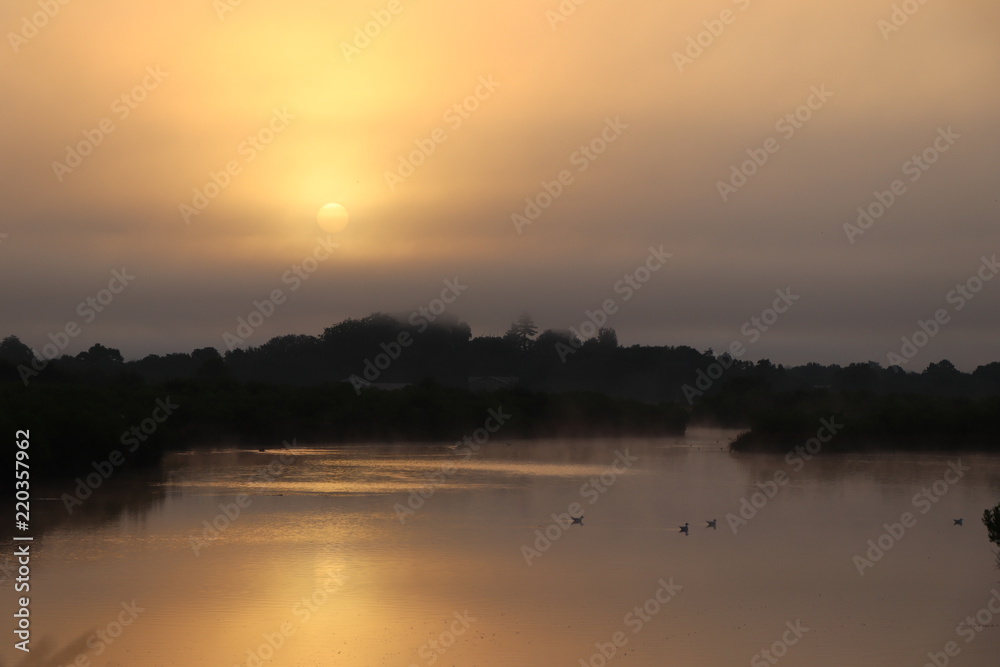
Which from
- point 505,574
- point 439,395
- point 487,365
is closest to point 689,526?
point 505,574

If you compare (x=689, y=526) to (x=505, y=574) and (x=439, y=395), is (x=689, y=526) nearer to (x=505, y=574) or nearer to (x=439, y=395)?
(x=505, y=574)

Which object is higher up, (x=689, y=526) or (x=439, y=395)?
(x=439, y=395)

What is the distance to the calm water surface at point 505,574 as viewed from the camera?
39.5 ft

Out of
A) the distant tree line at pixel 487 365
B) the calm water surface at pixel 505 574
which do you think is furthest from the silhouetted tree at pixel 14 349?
the calm water surface at pixel 505 574

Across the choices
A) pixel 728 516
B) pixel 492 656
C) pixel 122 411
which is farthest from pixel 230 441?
pixel 492 656

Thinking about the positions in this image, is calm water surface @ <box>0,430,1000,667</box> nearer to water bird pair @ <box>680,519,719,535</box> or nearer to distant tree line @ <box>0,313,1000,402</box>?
water bird pair @ <box>680,519,719,535</box>

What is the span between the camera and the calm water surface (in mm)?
12031

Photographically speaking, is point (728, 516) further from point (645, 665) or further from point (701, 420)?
point (701, 420)

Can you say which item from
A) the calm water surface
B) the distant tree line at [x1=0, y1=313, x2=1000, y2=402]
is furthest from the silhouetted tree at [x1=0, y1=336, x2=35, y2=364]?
the calm water surface

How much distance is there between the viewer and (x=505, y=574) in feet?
53.7

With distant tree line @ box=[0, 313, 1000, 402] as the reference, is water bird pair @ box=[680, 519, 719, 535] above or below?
below

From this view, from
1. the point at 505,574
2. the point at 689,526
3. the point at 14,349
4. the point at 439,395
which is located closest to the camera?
the point at 505,574

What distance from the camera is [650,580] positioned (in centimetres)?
1600

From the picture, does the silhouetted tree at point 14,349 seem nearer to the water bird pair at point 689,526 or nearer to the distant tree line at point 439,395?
the distant tree line at point 439,395
